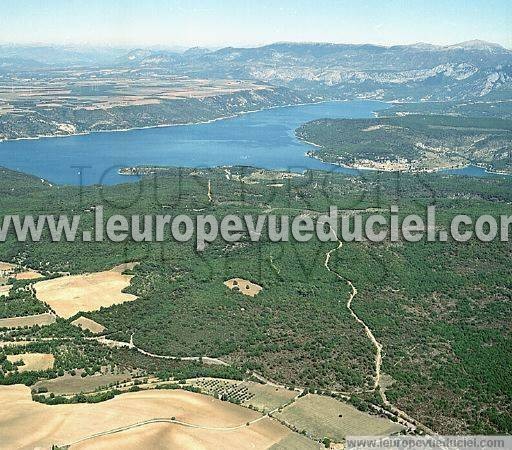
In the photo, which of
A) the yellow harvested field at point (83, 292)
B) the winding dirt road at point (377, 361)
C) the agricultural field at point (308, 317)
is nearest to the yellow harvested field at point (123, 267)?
the yellow harvested field at point (83, 292)

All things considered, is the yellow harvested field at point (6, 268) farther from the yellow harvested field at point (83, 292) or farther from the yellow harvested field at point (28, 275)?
the yellow harvested field at point (83, 292)

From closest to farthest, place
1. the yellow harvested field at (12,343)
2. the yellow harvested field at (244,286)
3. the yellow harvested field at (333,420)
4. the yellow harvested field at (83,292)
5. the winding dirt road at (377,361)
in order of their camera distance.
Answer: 1. the yellow harvested field at (333,420)
2. the winding dirt road at (377,361)
3. the yellow harvested field at (12,343)
4. the yellow harvested field at (83,292)
5. the yellow harvested field at (244,286)

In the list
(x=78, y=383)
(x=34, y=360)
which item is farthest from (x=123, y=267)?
(x=78, y=383)

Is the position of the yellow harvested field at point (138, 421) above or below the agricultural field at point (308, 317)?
above

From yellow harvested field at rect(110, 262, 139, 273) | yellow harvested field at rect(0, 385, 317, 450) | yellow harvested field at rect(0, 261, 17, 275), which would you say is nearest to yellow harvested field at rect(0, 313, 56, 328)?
yellow harvested field at rect(110, 262, 139, 273)

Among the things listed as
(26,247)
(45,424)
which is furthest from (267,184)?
(45,424)

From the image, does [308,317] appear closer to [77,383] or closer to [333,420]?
[333,420]
